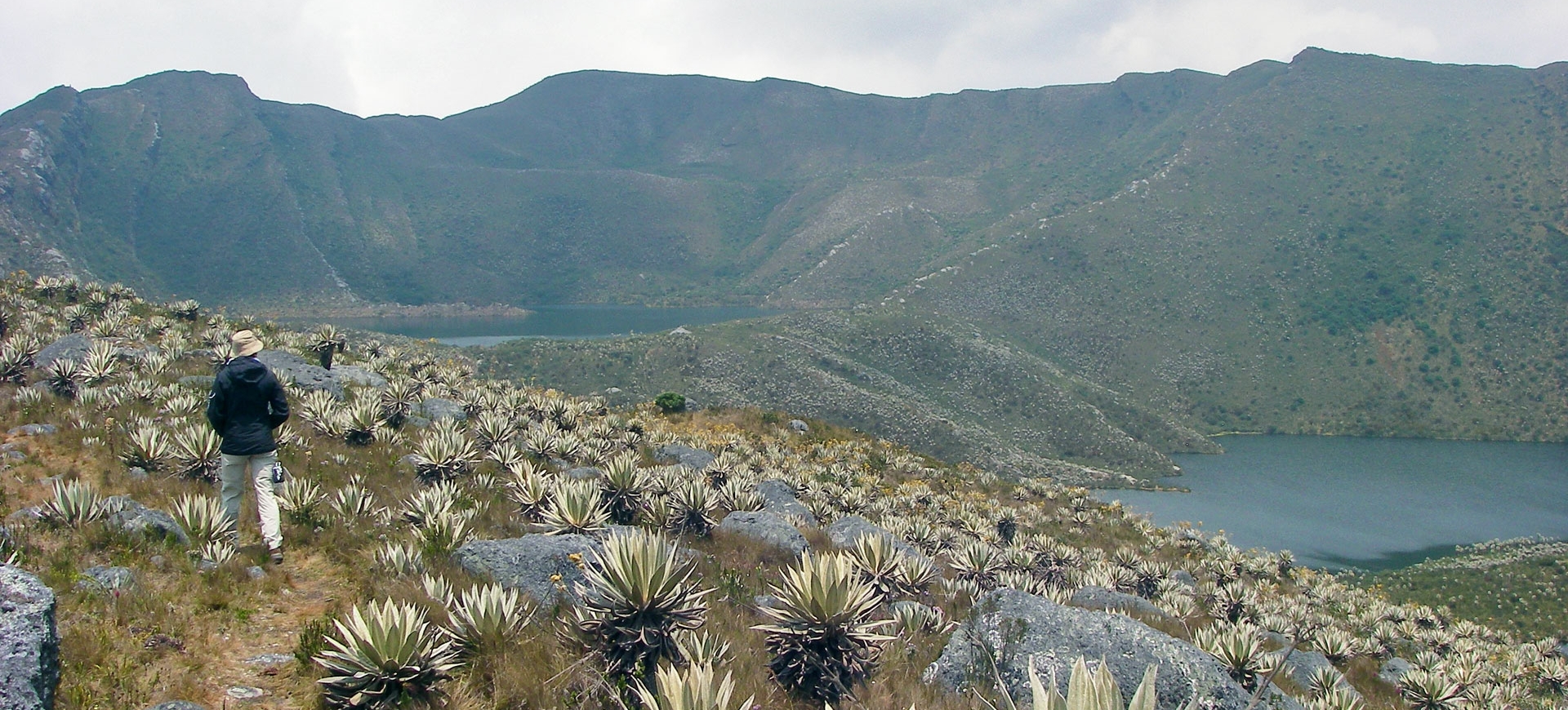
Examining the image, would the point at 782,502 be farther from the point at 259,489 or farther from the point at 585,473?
the point at 259,489

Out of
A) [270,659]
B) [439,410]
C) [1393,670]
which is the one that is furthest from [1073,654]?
[439,410]

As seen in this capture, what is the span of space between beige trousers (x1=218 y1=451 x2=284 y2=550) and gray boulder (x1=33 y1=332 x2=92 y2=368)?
8322mm

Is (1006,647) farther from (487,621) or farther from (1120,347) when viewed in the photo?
(1120,347)

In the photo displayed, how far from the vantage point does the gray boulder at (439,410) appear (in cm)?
1429

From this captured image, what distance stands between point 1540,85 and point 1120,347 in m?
94.9

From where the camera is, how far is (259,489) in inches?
255

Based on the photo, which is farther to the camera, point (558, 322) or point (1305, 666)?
point (558, 322)

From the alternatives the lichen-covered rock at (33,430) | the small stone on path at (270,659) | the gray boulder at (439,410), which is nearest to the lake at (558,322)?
the gray boulder at (439,410)

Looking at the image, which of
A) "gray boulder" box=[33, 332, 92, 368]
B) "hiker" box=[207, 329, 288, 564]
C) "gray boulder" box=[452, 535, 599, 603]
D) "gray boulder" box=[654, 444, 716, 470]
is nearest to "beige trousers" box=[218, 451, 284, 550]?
"hiker" box=[207, 329, 288, 564]

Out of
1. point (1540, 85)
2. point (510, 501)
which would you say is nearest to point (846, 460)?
point (510, 501)

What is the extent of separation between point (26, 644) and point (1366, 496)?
239ft

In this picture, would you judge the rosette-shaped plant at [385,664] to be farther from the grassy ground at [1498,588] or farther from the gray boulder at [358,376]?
the grassy ground at [1498,588]

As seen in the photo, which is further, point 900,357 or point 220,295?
point 220,295

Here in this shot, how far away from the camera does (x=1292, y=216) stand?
110 metres
